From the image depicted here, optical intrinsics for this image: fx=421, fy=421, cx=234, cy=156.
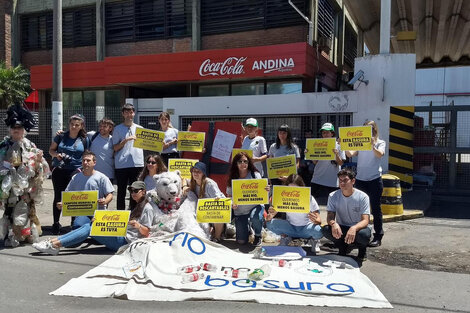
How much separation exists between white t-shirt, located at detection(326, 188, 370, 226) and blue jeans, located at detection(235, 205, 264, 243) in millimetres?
1070

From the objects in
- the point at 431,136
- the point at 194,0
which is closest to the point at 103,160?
the point at 431,136

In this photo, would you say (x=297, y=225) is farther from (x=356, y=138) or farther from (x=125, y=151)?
(x=125, y=151)

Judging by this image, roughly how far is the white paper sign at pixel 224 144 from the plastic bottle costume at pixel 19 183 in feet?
10.1

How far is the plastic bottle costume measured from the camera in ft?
→ 19.4

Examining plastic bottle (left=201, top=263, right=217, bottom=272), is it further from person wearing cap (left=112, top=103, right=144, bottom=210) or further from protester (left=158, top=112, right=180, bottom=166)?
protester (left=158, top=112, right=180, bottom=166)

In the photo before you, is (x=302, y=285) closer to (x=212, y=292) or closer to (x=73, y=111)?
(x=212, y=292)

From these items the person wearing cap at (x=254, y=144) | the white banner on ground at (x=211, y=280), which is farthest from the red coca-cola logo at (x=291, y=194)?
the person wearing cap at (x=254, y=144)

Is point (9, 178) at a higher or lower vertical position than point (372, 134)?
lower

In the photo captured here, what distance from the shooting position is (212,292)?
13.6ft

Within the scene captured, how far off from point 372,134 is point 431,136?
634cm

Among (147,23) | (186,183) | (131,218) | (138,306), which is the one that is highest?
(147,23)

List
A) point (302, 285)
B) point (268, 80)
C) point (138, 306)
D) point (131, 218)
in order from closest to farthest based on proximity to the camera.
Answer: point (138, 306), point (302, 285), point (131, 218), point (268, 80)

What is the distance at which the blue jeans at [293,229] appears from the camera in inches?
223

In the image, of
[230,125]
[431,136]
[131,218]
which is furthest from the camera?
[431,136]
